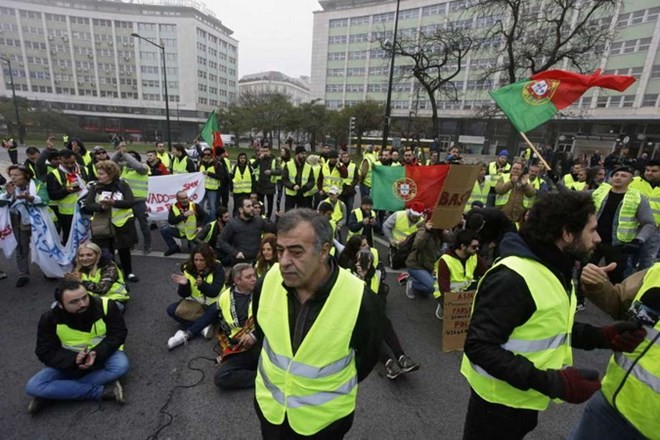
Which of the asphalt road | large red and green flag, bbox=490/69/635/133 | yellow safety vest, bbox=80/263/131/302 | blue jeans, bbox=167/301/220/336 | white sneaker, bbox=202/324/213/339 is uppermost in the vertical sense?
large red and green flag, bbox=490/69/635/133

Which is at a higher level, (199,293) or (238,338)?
(199,293)

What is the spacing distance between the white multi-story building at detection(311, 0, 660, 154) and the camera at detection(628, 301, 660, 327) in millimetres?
24201

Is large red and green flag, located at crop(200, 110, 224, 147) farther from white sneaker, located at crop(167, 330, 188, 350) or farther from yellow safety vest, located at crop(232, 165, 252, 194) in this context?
white sneaker, located at crop(167, 330, 188, 350)

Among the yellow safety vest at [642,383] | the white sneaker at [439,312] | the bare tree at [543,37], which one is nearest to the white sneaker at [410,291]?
the white sneaker at [439,312]

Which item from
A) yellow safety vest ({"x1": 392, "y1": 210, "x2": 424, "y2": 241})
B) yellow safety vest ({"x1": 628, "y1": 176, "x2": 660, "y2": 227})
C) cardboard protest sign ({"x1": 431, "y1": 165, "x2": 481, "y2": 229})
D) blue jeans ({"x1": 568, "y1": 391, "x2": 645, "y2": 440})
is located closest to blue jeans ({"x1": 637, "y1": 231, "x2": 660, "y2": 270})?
yellow safety vest ({"x1": 628, "y1": 176, "x2": 660, "y2": 227})

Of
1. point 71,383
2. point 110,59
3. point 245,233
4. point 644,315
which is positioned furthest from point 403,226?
point 110,59

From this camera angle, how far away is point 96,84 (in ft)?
206

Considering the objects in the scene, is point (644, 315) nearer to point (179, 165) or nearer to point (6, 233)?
point (6, 233)

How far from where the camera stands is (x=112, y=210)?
5.11 meters

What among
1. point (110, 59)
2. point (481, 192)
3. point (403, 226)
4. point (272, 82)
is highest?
point (272, 82)

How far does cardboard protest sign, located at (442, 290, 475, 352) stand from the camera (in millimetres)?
3592

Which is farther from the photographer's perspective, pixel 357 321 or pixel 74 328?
pixel 74 328

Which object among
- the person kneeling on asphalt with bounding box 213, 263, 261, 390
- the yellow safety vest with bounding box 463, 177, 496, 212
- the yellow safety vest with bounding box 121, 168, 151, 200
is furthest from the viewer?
the yellow safety vest with bounding box 463, 177, 496, 212

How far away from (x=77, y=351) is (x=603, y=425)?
3858mm
